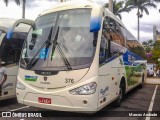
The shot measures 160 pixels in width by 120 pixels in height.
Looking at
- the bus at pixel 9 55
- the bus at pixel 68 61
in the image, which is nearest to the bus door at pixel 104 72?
the bus at pixel 68 61

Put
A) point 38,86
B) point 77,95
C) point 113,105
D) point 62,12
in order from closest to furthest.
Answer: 1. point 77,95
2. point 38,86
3. point 62,12
4. point 113,105

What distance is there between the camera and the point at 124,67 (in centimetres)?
973

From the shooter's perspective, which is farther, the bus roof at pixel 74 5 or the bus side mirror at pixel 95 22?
the bus roof at pixel 74 5

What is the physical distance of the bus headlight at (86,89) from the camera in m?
6.35

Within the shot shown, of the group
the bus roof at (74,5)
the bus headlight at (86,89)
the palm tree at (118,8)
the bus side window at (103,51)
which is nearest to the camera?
the bus headlight at (86,89)

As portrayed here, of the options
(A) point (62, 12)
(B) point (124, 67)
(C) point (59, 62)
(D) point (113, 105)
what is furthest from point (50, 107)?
(B) point (124, 67)

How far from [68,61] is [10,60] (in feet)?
11.7

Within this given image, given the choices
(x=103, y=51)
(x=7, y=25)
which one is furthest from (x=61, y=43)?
(x=7, y=25)

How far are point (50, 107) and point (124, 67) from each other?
4.00m

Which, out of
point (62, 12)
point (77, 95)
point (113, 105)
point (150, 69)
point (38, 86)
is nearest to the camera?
point (77, 95)

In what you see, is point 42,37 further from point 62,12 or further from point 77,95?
point 77,95

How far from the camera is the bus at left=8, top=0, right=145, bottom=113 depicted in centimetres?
643

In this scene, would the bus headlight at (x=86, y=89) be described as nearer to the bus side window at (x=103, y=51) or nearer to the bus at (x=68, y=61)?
the bus at (x=68, y=61)

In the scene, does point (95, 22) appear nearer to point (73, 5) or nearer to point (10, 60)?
point (73, 5)
